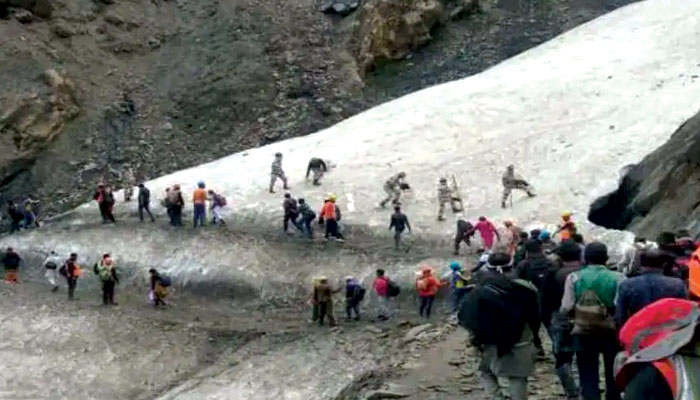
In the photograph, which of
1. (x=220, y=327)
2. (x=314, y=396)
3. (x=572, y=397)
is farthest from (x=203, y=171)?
(x=572, y=397)

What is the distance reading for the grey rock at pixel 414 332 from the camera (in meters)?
20.7

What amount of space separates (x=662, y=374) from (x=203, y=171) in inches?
1361

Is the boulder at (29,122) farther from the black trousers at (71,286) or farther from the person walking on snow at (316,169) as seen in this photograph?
the black trousers at (71,286)

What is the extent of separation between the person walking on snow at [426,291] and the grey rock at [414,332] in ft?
8.09

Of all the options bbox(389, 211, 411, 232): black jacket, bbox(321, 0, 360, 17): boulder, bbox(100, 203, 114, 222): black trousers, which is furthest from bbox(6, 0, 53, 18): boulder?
bbox(389, 211, 411, 232): black jacket

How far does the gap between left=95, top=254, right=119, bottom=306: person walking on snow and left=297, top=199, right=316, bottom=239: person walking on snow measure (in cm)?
597

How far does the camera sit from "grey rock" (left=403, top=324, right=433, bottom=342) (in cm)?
2067

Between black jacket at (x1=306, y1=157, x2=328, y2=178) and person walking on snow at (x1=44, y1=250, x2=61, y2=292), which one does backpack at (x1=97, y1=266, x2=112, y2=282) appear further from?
black jacket at (x1=306, y1=157, x2=328, y2=178)

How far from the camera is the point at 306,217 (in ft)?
101

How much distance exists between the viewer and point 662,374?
4750mm

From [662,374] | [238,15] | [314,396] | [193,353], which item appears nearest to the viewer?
A: [662,374]

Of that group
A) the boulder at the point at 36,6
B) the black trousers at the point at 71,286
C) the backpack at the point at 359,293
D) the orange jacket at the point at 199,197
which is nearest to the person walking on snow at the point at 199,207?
the orange jacket at the point at 199,197

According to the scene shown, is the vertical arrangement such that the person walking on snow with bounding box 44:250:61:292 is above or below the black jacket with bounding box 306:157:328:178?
below

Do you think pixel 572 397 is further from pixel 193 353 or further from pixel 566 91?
pixel 566 91
